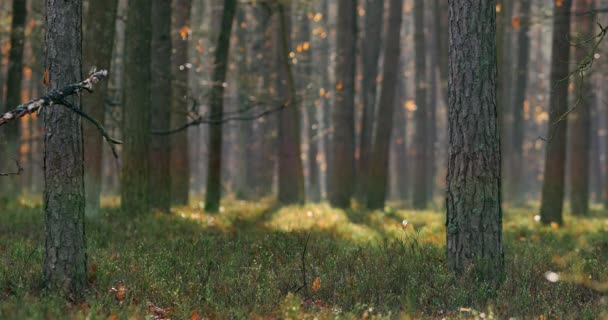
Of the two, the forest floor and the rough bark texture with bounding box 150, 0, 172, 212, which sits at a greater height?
the rough bark texture with bounding box 150, 0, 172, 212

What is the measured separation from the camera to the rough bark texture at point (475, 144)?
773 centimetres

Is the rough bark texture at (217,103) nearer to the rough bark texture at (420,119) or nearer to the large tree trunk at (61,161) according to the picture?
the large tree trunk at (61,161)

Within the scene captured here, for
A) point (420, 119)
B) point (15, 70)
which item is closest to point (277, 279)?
point (15, 70)

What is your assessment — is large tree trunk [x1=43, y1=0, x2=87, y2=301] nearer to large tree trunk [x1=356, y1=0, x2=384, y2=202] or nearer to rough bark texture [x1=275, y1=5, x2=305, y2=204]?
rough bark texture [x1=275, y1=5, x2=305, y2=204]

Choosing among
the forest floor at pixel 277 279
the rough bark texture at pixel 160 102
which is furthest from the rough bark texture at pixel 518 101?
the forest floor at pixel 277 279

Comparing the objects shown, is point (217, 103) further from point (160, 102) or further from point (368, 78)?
point (368, 78)

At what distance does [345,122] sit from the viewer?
61.0 feet

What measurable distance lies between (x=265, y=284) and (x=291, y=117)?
1229 cm

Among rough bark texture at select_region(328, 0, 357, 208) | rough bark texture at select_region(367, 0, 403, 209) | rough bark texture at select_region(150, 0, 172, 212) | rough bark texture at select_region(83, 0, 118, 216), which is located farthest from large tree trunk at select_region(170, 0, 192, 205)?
rough bark texture at select_region(367, 0, 403, 209)

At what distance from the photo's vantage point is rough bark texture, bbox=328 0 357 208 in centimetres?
1848

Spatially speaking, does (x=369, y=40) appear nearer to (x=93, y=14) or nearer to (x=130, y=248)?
(x=93, y=14)

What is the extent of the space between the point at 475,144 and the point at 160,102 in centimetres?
840

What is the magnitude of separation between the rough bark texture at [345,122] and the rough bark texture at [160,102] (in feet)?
18.5

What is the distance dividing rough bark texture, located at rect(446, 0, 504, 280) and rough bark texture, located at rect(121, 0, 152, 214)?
6.54 meters
